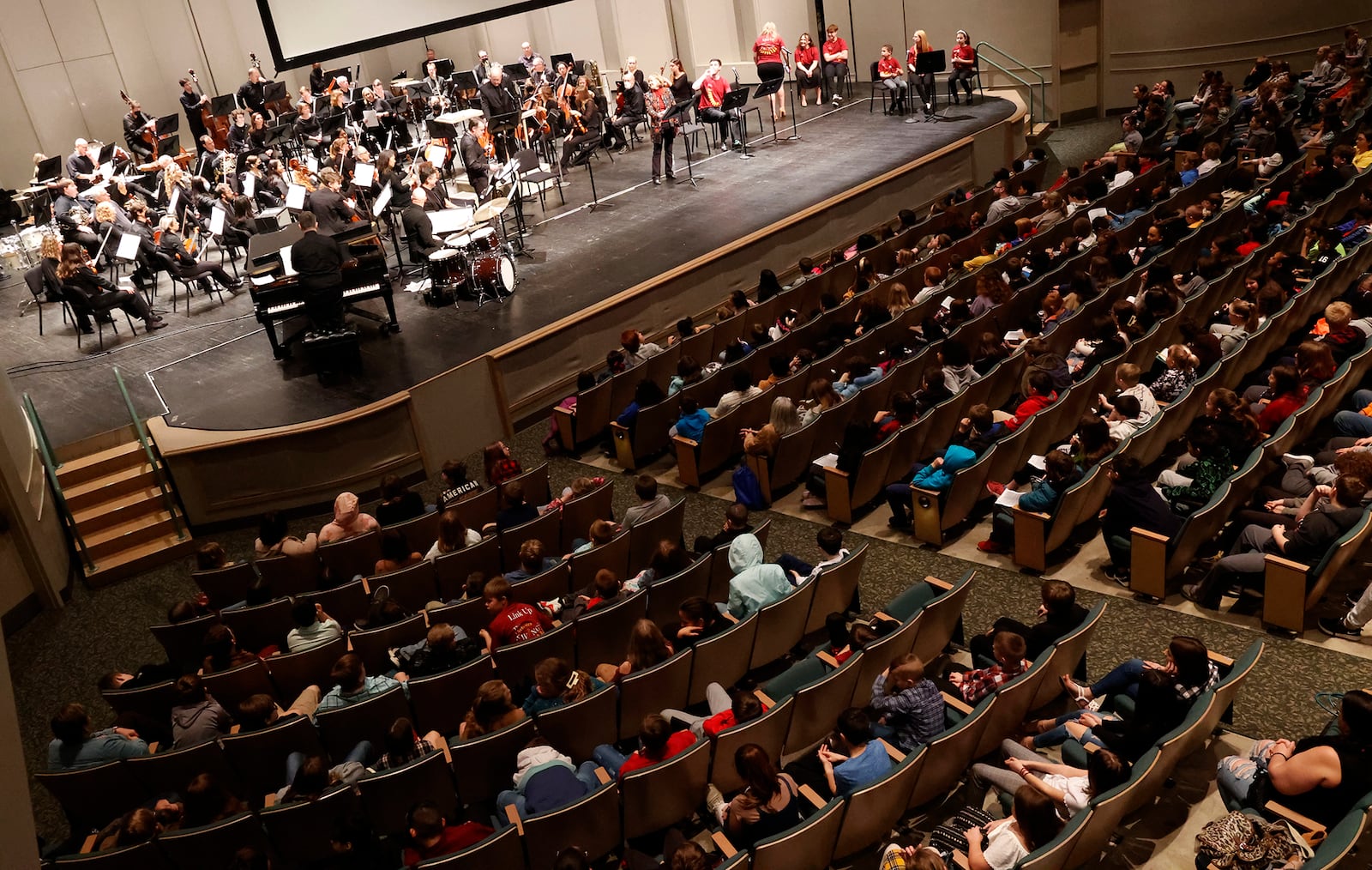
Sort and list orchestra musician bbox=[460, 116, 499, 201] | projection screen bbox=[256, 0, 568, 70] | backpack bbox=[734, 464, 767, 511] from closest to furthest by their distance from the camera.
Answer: backpack bbox=[734, 464, 767, 511]
orchestra musician bbox=[460, 116, 499, 201]
projection screen bbox=[256, 0, 568, 70]

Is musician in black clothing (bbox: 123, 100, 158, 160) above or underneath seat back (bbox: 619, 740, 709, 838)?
above

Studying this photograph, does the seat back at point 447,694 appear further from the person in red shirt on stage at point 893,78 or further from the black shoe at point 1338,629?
the person in red shirt on stage at point 893,78

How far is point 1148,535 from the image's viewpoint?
5410 mm

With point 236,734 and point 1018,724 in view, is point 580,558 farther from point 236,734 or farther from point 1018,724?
point 1018,724

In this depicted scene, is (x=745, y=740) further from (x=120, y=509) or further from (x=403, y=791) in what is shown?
(x=120, y=509)

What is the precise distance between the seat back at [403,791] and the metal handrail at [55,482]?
15.0ft

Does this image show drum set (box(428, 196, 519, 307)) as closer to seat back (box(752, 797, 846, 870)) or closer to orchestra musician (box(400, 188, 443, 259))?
orchestra musician (box(400, 188, 443, 259))

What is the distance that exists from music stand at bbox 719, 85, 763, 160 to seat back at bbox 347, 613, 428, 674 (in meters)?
10.0

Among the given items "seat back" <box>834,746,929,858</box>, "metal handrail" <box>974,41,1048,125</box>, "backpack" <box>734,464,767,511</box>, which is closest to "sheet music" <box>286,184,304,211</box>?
"backpack" <box>734,464,767,511</box>

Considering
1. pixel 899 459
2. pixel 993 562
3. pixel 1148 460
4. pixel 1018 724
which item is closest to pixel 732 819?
pixel 1018 724

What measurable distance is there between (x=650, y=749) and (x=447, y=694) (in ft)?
4.16

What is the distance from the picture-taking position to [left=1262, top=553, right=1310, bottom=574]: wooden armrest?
4938 millimetres

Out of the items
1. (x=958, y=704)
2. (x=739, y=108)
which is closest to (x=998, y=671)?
(x=958, y=704)

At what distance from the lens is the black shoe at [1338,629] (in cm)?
509
